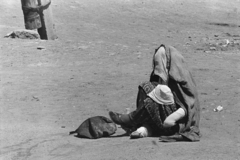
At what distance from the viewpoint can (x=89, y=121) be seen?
20.4 feet

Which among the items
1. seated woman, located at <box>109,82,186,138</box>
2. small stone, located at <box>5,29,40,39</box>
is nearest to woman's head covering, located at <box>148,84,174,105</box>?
seated woman, located at <box>109,82,186,138</box>

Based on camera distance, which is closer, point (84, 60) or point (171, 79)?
point (171, 79)

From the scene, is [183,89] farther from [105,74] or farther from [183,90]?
[105,74]

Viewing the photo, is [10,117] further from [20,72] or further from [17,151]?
[20,72]

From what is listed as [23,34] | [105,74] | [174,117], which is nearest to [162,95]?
[174,117]

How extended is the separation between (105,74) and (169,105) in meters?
3.70

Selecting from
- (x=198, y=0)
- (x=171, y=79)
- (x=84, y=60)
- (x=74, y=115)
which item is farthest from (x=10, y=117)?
(x=198, y=0)

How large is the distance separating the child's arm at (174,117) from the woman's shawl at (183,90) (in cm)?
6

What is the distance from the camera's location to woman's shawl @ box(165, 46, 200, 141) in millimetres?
5934

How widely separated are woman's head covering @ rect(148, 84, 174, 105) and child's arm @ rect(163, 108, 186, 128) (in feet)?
0.44

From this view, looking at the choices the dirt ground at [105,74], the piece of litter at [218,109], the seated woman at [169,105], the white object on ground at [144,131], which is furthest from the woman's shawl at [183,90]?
the piece of litter at [218,109]

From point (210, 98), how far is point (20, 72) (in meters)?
3.51

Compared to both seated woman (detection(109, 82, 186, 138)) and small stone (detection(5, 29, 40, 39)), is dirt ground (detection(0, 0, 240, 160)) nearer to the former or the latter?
seated woman (detection(109, 82, 186, 138))

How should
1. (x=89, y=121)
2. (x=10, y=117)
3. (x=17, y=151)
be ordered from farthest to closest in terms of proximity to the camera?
1. (x=10, y=117)
2. (x=89, y=121)
3. (x=17, y=151)
